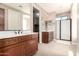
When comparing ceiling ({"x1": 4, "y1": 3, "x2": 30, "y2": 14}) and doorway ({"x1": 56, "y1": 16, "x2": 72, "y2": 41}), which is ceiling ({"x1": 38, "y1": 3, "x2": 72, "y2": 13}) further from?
ceiling ({"x1": 4, "y1": 3, "x2": 30, "y2": 14})

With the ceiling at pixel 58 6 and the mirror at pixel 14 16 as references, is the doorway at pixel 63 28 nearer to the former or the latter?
the ceiling at pixel 58 6

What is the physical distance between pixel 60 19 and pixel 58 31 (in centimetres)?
104

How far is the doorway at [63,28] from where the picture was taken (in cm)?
742

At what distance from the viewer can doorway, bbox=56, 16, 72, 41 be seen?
742 cm

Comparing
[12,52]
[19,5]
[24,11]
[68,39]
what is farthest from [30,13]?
[68,39]

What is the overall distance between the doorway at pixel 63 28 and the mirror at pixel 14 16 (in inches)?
151

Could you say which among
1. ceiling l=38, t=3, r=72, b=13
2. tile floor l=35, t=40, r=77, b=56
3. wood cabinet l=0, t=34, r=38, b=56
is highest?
ceiling l=38, t=3, r=72, b=13

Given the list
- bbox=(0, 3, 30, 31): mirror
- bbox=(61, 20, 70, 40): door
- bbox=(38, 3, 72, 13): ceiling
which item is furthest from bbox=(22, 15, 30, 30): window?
bbox=(61, 20, 70, 40): door

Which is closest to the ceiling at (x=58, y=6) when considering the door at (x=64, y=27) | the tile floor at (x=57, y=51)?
the door at (x=64, y=27)

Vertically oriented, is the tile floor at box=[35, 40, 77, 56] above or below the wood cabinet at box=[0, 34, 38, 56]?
below

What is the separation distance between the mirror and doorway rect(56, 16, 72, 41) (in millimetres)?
3828

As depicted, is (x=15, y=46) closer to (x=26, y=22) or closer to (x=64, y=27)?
(x=26, y=22)

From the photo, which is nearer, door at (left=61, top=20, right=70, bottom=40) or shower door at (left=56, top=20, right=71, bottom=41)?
door at (left=61, top=20, right=70, bottom=40)

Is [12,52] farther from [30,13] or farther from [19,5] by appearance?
[30,13]
